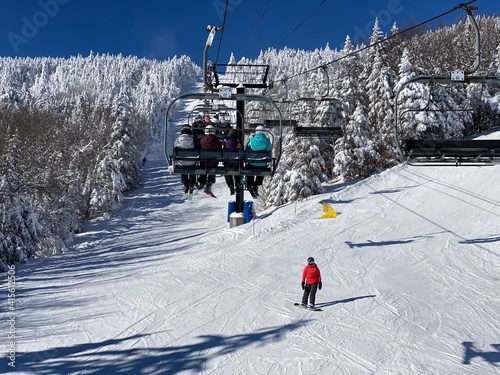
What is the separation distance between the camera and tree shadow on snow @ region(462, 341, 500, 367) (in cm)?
890

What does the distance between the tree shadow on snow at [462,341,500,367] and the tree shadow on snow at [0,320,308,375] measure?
3918mm

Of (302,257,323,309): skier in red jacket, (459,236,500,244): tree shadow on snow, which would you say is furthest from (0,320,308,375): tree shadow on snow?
(459,236,500,244): tree shadow on snow

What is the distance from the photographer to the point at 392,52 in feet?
144

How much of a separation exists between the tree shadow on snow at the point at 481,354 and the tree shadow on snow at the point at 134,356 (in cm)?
392

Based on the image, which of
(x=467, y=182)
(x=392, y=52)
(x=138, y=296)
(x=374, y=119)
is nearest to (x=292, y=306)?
(x=138, y=296)

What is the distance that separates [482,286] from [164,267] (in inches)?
445

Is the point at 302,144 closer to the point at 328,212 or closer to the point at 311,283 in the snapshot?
the point at 328,212

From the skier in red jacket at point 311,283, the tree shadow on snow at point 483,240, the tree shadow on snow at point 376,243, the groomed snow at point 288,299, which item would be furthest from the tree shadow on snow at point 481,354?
the tree shadow on snow at point 483,240

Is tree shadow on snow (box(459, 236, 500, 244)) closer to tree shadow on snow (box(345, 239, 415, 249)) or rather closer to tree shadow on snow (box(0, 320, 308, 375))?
tree shadow on snow (box(345, 239, 415, 249))

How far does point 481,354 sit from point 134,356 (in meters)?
7.68

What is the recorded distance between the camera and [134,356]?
364 inches

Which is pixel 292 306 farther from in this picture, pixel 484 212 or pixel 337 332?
pixel 484 212

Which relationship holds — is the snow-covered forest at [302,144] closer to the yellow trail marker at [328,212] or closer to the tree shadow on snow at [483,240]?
the yellow trail marker at [328,212]

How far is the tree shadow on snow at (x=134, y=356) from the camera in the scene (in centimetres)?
878
